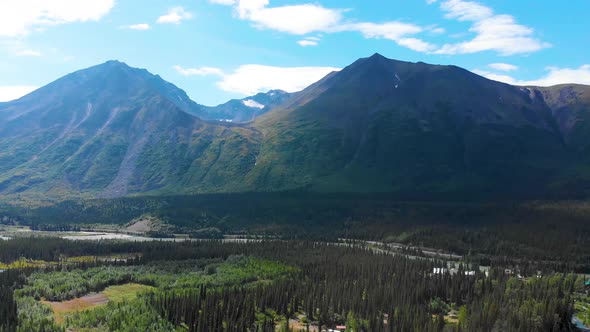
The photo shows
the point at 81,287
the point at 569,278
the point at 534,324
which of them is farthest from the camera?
the point at 569,278

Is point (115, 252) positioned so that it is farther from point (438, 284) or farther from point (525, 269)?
point (525, 269)

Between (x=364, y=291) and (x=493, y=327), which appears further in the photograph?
(x=364, y=291)

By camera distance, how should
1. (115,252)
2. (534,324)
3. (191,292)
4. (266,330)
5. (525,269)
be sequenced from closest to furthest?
(266,330) < (534,324) < (191,292) < (525,269) < (115,252)

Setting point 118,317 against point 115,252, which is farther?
point 115,252

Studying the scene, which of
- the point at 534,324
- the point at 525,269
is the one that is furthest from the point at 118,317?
the point at 525,269

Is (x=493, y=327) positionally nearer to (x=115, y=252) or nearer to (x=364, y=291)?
(x=364, y=291)

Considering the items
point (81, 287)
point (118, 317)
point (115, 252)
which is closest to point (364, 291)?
point (118, 317)

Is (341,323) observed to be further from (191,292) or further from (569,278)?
(569,278)

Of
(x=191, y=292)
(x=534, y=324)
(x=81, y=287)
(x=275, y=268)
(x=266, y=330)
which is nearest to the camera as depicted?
(x=266, y=330)

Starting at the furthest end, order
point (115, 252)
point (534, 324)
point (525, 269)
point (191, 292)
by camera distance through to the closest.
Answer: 1. point (115, 252)
2. point (525, 269)
3. point (191, 292)
4. point (534, 324)
